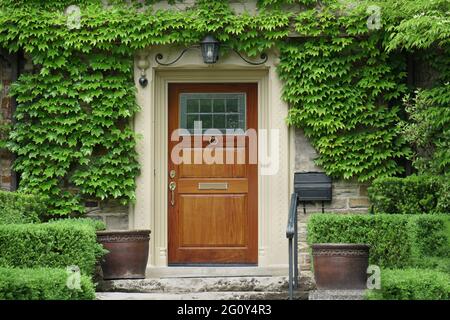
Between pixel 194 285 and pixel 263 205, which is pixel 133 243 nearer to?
pixel 194 285

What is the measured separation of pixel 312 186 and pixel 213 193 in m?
1.22

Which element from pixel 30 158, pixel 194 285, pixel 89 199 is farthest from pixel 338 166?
pixel 30 158

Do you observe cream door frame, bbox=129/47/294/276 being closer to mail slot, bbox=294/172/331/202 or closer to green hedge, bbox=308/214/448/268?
mail slot, bbox=294/172/331/202

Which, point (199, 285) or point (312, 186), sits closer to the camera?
point (199, 285)

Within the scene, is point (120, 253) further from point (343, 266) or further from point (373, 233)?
point (373, 233)

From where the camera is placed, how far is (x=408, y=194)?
9.51 metres

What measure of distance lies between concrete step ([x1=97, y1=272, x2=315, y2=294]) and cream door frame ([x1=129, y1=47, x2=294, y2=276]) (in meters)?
1.07

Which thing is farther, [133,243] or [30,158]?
[30,158]

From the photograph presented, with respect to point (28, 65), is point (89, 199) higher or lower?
lower

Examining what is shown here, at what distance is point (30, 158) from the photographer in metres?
10.3

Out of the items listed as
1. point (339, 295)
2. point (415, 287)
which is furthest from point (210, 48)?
point (415, 287)

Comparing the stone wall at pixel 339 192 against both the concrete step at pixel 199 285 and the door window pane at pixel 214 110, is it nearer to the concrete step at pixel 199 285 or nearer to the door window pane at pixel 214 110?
the door window pane at pixel 214 110

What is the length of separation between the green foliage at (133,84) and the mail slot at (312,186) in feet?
0.54

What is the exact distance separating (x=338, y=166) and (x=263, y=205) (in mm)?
1009
